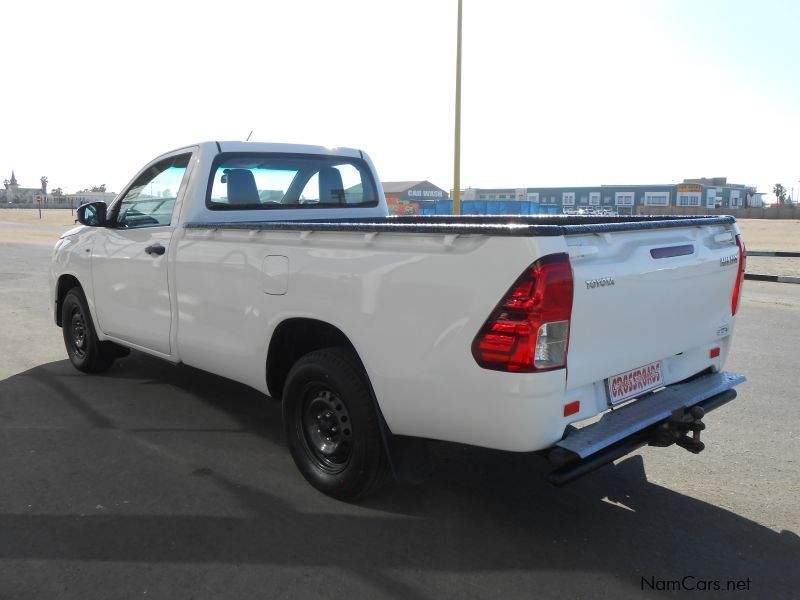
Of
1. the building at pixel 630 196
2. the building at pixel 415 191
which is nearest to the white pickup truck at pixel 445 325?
the building at pixel 630 196

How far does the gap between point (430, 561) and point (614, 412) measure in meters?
1.10

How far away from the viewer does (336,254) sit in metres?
3.33

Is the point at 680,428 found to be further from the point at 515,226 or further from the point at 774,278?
the point at 774,278

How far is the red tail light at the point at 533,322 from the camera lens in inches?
103

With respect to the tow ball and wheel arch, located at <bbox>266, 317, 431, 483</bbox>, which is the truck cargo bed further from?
the tow ball

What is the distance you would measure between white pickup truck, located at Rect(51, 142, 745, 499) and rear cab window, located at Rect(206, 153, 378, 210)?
5 centimetres

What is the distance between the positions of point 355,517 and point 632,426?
144cm

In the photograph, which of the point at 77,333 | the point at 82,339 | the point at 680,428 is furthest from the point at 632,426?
the point at 77,333

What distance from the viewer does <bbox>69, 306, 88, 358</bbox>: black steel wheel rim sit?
6.12 metres

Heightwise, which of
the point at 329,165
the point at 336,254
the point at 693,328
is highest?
the point at 329,165

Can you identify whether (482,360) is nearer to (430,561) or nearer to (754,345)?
(430,561)

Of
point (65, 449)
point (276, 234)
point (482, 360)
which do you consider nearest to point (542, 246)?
point (482, 360)

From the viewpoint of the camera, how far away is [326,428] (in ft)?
11.9

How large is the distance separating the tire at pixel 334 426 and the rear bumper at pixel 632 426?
0.95m
